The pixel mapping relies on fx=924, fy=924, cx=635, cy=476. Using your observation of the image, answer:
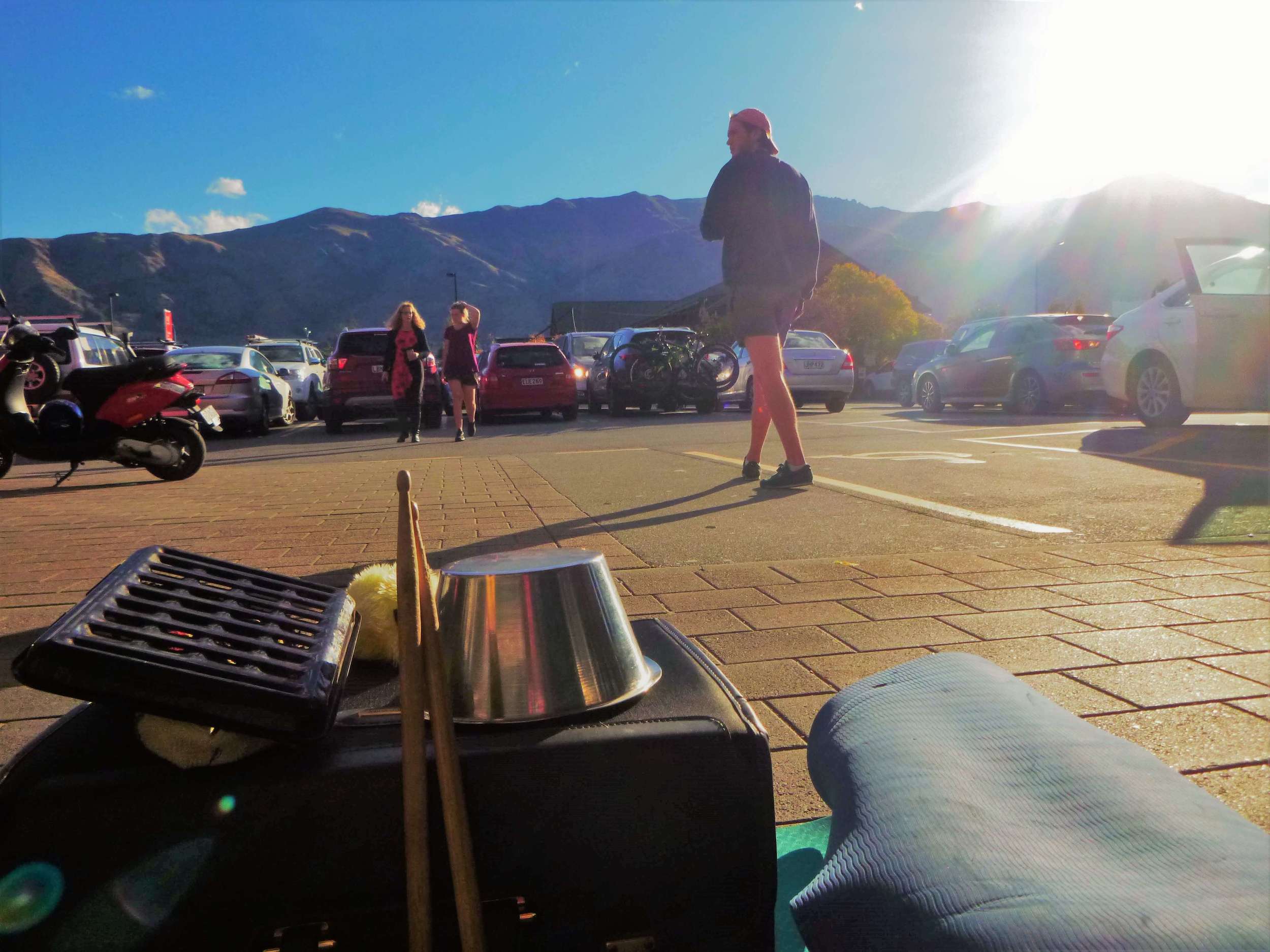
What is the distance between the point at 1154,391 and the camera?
934 cm

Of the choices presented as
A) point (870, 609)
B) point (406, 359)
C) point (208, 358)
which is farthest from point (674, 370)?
point (870, 609)

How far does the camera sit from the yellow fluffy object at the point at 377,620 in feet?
5.16

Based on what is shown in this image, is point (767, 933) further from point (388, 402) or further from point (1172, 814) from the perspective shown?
point (388, 402)

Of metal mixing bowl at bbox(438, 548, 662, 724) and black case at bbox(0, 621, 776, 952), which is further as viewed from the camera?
metal mixing bowl at bbox(438, 548, 662, 724)

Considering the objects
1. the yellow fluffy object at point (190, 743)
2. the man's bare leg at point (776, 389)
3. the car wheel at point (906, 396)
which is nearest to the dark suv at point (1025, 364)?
the car wheel at point (906, 396)

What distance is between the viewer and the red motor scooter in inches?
303

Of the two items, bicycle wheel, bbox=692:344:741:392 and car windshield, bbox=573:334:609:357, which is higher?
car windshield, bbox=573:334:609:357

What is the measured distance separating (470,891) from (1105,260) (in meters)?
172

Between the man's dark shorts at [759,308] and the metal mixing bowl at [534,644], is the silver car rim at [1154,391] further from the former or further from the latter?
the metal mixing bowl at [534,644]

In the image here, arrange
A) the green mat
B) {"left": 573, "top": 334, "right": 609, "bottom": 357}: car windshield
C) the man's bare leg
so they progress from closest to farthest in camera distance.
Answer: the green mat < the man's bare leg < {"left": 573, "top": 334, "right": 609, "bottom": 357}: car windshield

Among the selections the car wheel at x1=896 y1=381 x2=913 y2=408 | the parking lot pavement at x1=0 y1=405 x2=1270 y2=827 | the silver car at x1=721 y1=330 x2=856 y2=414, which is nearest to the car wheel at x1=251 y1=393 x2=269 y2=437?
the parking lot pavement at x1=0 y1=405 x2=1270 y2=827

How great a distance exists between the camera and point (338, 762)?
3.78ft

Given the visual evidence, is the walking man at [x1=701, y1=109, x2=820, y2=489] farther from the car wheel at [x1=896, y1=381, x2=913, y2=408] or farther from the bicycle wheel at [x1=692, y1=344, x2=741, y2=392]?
the car wheel at [x1=896, y1=381, x2=913, y2=408]

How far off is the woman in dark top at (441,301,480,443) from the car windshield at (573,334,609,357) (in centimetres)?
709
